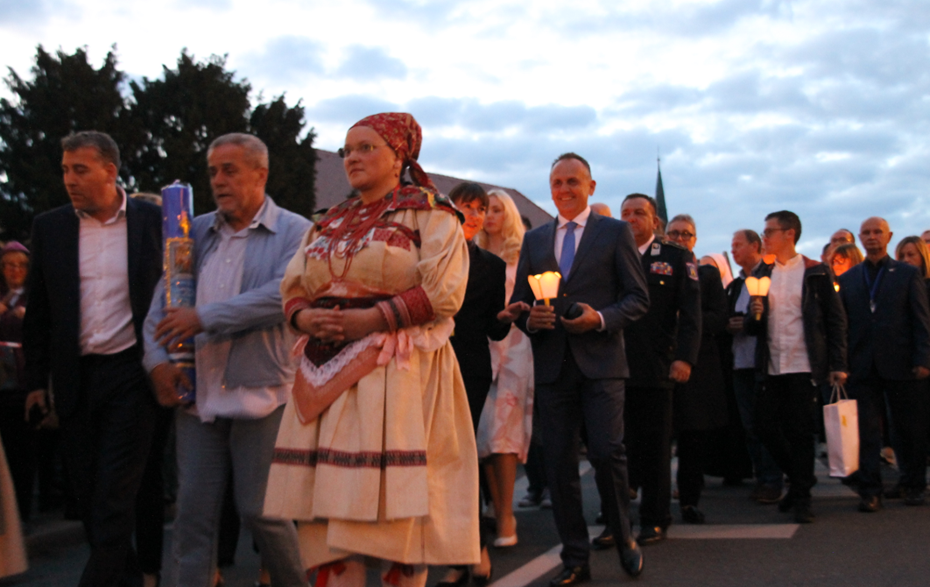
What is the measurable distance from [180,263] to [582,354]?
2.21 meters

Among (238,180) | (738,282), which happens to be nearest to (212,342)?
(238,180)

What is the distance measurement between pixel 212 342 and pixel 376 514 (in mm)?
1418

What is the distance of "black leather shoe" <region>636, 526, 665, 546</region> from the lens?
22.3ft

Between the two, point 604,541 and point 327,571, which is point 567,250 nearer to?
point 604,541

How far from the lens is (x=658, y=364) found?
685 centimetres

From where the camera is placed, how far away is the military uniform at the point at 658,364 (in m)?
6.86

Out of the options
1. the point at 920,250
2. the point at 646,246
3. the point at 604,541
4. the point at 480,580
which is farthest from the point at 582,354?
the point at 920,250

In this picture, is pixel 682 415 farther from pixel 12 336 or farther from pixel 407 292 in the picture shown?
pixel 12 336

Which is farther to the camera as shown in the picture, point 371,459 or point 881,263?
point 881,263

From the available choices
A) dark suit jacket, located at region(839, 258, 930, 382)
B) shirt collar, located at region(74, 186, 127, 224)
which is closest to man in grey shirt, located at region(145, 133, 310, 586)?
shirt collar, located at region(74, 186, 127, 224)

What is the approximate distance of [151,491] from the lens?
549cm

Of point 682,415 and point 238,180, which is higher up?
point 238,180

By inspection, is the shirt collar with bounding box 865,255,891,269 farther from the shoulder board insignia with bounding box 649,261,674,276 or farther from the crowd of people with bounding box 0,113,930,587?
the shoulder board insignia with bounding box 649,261,674,276

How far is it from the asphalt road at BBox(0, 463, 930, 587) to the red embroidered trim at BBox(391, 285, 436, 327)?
7.90ft
